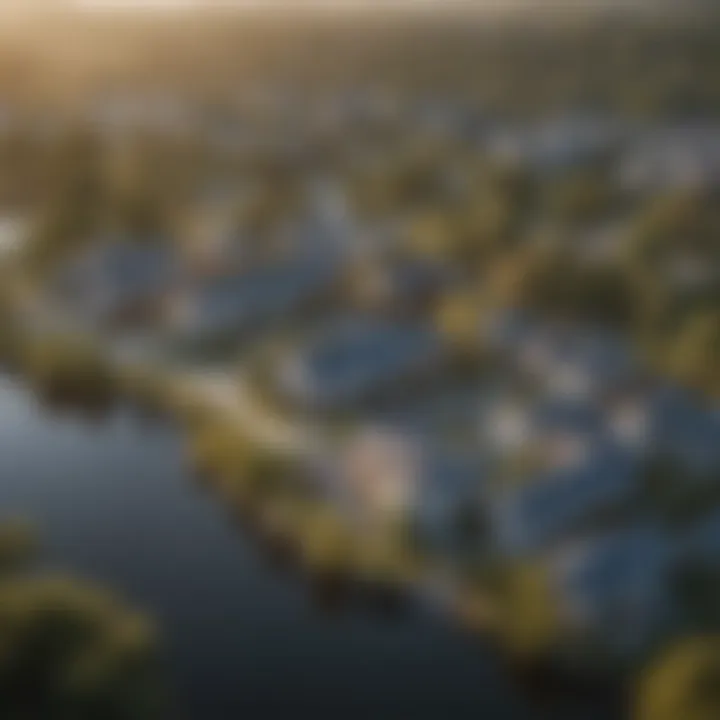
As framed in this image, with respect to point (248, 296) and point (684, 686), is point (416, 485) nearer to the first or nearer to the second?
point (684, 686)

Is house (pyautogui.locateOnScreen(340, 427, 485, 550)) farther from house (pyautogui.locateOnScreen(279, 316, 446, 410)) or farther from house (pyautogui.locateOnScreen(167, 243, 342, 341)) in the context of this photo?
house (pyautogui.locateOnScreen(167, 243, 342, 341))

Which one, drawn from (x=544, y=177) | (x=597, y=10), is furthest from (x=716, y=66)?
(x=544, y=177)

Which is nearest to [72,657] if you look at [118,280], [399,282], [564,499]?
[564,499]

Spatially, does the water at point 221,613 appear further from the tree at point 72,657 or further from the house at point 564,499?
the house at point 564,499

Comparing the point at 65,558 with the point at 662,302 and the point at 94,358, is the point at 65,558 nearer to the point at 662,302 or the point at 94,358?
the point at 94,358

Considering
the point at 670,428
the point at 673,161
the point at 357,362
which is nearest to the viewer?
the point at 670,428

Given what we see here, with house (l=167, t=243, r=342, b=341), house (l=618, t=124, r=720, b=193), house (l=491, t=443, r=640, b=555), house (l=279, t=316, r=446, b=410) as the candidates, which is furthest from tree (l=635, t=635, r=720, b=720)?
house (l=618, t=124, r=720, b=193)
